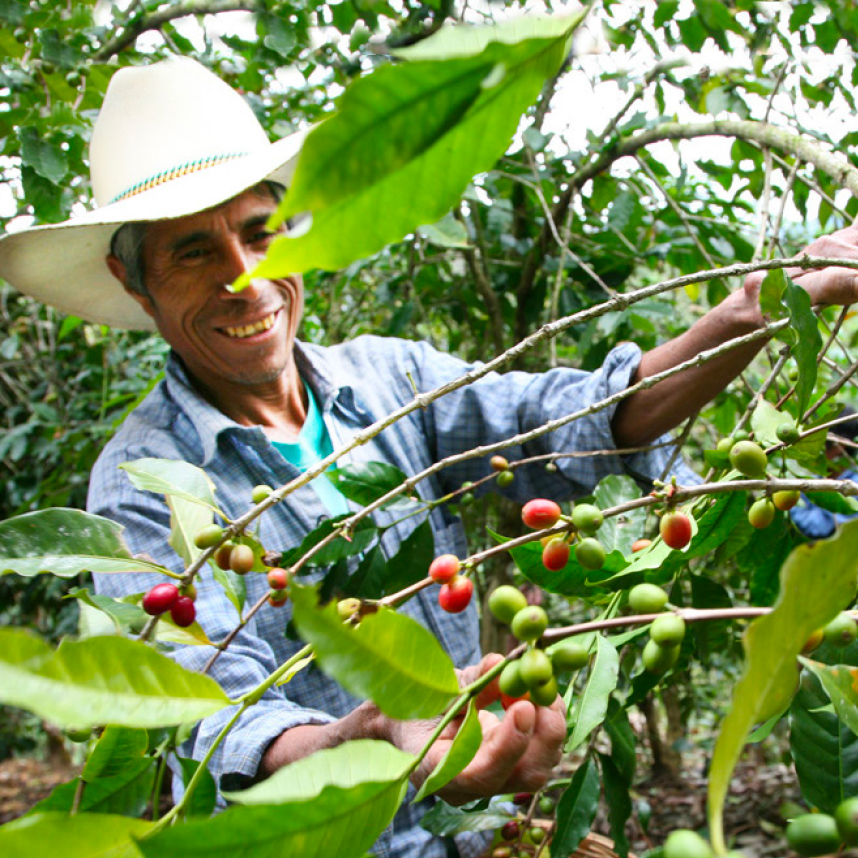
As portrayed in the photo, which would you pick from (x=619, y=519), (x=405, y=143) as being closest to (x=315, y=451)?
(x=619, y=519)

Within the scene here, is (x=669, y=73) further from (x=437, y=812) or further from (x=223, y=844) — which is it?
(x=223, y=844)

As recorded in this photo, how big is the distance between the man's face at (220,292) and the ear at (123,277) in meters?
0.06

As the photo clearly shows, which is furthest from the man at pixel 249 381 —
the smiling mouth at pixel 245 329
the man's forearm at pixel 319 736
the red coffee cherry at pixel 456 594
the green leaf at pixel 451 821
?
the red coffee cherry at pixel 456 594

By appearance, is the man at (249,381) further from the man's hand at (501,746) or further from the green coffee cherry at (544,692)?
the green coffee cherry at (544,692)

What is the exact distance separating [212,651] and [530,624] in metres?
0.82

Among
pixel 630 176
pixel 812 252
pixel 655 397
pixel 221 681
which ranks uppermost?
pixel 630 176

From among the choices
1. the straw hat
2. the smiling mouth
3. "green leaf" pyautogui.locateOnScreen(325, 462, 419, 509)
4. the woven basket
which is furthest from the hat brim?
the woven basket

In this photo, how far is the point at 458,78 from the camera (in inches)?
14.4

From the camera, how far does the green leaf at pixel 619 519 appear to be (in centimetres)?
97

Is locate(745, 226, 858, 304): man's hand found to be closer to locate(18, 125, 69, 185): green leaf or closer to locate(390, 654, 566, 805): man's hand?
locate(390, 654, 566, 805): man's hand

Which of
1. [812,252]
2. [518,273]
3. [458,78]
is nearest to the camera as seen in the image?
[458,78]

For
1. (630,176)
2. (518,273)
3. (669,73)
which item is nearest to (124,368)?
(518,273)

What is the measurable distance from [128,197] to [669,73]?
1434mm

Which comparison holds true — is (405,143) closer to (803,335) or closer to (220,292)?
(803,335)
